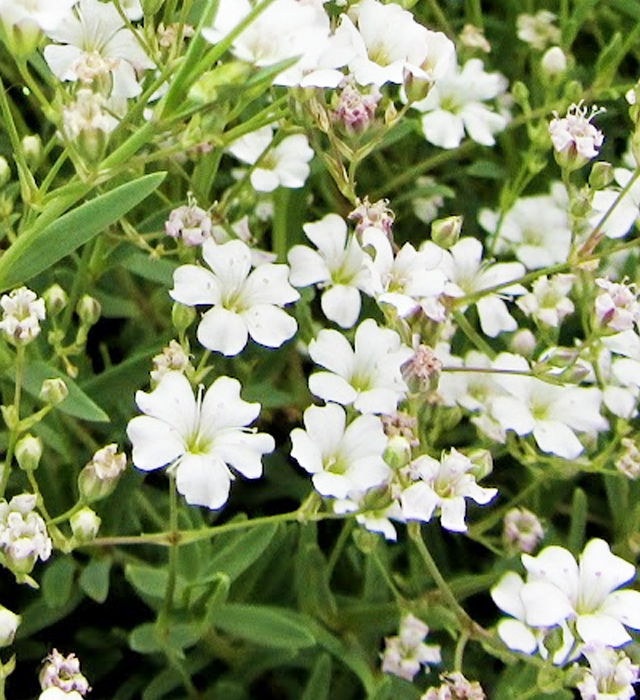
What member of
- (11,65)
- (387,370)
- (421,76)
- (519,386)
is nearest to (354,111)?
(421,76)

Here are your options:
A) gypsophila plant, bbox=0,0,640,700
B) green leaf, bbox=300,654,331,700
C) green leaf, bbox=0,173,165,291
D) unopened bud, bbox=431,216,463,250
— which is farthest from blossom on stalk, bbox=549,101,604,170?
green leaf, bbox=300,654,331,700

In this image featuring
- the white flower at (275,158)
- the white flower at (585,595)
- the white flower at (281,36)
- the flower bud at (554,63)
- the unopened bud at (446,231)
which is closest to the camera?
the white flower at (281,36)

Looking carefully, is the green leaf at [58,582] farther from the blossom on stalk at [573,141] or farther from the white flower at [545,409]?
the blossom on stalk at [573,141]

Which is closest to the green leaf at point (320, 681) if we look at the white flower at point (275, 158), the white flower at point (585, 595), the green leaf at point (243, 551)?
the green leaf at point (243, 551)

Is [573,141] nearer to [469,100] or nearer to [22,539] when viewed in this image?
[469,100]

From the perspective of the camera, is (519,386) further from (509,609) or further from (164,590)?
(164,590)

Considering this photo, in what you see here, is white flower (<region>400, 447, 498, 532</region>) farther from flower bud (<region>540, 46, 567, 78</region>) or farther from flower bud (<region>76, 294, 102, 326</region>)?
flower bud (<region>540, 46, 567, 78</region>)

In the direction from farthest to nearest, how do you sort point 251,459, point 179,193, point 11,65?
point 11,65 → point 179,193 → point 251,459
